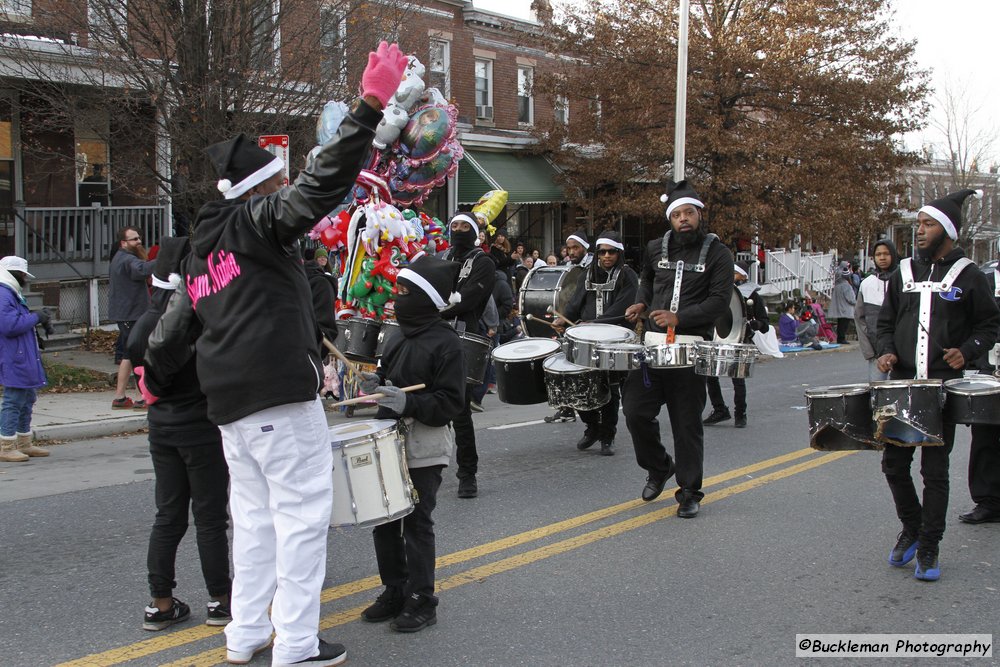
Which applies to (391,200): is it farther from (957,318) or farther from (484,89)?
(484,89)

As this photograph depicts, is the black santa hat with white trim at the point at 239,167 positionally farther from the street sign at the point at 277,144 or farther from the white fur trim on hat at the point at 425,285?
the street sign at the point at 277,144

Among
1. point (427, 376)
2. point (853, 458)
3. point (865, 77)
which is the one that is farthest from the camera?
point (865, 77)

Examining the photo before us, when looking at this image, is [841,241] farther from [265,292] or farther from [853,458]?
[265,292]

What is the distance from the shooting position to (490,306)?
11.2 meters

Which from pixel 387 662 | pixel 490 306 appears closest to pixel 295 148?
pixel 490 306

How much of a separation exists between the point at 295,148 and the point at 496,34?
13.9 meters

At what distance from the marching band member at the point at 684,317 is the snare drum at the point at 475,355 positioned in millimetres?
1228

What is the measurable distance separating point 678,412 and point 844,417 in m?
1.58

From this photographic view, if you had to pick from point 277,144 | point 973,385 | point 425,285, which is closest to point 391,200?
point 277,144

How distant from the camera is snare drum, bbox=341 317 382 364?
26.6 feet

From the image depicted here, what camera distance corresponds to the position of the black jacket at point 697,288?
6547 mm

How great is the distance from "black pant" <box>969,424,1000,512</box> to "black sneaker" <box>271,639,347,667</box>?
14.8 ft

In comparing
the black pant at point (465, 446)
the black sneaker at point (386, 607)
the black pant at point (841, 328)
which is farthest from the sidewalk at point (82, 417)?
the black pant at point (841, 328)

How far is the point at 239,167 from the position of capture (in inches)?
162
